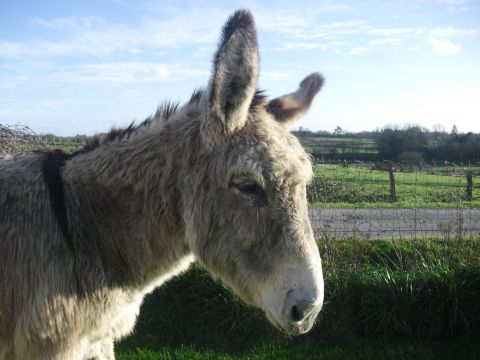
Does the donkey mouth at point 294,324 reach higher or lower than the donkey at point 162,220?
lower

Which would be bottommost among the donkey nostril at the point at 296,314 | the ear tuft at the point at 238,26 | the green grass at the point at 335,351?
the green grass at the point at 335,351

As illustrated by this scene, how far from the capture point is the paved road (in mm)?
7793

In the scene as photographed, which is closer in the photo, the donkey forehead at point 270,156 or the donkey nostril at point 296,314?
the donkey nostril at point 296,314

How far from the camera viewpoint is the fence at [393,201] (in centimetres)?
905

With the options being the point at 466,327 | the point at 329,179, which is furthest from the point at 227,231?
the point at 329,179

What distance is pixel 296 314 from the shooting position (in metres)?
2.44

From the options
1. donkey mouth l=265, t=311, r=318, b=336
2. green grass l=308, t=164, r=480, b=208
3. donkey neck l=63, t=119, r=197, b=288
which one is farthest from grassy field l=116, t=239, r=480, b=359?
green grass l=308, t=164, r=480, b=208

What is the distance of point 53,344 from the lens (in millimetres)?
2691

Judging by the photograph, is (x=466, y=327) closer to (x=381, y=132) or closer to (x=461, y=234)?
(x=461, y=234)

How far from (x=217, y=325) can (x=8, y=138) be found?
4.44 metres

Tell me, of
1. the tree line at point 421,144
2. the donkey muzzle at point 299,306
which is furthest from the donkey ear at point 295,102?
the tree line at point 421,144

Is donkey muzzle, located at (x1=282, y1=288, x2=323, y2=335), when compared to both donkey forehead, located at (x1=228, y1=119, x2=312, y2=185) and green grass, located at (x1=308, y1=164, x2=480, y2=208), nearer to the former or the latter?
donkey forehead, located at (x1=228, y1=119, x2=312, y2=185)

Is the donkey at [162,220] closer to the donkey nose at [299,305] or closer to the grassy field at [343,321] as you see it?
the donkey nose at [299,305]

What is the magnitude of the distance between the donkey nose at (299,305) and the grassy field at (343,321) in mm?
3162
